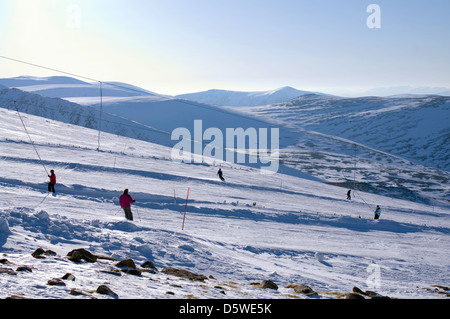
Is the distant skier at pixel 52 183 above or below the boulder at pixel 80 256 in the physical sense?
above

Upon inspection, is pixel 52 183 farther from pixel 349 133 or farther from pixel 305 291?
pixel 349 133

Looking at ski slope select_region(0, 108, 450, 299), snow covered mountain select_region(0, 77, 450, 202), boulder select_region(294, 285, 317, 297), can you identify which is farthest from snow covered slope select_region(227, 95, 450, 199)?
boulder select_region(294, 285, 317, 297)

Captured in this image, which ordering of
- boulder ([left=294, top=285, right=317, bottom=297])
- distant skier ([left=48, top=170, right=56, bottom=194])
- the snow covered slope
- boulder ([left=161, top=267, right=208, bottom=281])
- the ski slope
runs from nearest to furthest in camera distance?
the ski slope < boulder ([left=294, top=285, right=317, bottom=297]) < boulder ([left=161, top=267, right=208, bottom=281]) < distant skier ([left=48, top=170, right=56, bottom=194]) < the snow covered slope

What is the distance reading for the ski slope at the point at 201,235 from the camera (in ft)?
26.9

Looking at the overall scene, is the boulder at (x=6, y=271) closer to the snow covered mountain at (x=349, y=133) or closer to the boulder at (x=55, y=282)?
the boulder at (x=55, y=282)

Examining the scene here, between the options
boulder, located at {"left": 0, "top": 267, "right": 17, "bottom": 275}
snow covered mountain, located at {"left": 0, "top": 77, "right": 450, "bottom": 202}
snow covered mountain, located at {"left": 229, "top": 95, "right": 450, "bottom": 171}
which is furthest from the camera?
snow covered mountain, located at {"left": 229, "top": 95, "right": 450, "bottom": 171}

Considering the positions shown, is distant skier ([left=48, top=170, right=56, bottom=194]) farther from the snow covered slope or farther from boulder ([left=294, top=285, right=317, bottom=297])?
the snow covered slope

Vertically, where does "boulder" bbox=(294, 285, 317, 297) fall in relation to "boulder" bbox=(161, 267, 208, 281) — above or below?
below

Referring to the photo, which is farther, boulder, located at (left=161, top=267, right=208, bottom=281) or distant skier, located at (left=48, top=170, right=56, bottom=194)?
distant skier, located at (left=48, top=170, right=56, bottom=194)

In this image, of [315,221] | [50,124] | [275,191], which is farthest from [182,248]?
[50,124]

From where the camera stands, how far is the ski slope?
26.9 feet

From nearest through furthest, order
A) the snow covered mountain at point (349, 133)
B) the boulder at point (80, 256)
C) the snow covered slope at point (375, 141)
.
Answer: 1. the boulder at point (80, 256)
2. the snow covered mountain at point (349, 133)
3. the snow covered slope at point (375, 141)

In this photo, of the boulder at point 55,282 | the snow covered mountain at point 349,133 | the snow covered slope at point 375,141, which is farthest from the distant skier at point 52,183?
the snow covered slope at point 375,141
